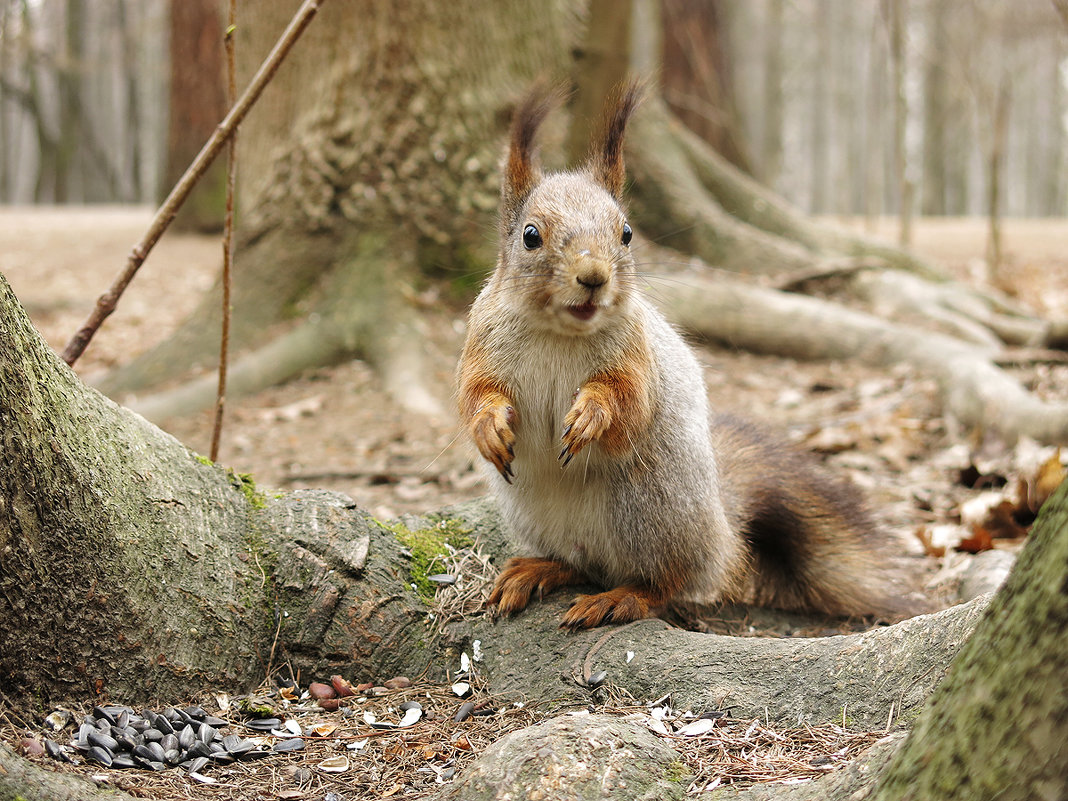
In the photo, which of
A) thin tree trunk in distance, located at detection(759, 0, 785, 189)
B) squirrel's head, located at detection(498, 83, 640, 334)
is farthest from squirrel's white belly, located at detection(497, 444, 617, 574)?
thin tree trunk in distance, located at detection(759, 0, 785, 189)

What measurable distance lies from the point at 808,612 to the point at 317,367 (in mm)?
2799

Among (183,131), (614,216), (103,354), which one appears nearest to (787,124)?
(183,131)

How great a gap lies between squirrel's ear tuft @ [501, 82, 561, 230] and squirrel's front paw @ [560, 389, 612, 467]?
0.59 metres

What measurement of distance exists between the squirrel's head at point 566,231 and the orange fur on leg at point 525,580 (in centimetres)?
65

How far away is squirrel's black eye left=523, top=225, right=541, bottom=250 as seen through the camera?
2.30 meters

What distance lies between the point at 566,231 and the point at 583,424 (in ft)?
1.54

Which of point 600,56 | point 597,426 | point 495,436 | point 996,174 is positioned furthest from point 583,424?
point 996,174

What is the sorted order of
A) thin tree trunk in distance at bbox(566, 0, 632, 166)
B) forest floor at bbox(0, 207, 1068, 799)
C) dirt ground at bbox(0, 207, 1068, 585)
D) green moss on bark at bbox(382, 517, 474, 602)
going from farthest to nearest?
thin tree trunk in distance at bbox(566, 0, 632, 166), dirt ground at bbox(0, 207, 1068, 585), forest floor at bbox(0, 207, 1068, 799), green moss on bark at bbox(382, 517, 474, 602)

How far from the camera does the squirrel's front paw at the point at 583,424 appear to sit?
2145 millimetres

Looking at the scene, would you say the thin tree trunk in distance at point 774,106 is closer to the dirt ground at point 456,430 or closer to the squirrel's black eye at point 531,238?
the dirt ground at point 456,430

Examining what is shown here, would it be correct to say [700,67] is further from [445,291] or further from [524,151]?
[524,151]

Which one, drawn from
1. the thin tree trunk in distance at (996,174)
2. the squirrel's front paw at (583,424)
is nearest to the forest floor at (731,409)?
the squirrel's front paw at (583,424)

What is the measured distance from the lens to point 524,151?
250cm

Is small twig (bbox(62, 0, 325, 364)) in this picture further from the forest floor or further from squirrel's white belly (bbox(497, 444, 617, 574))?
squirrel's white belly (bbox(497, 444, 617, 574))
